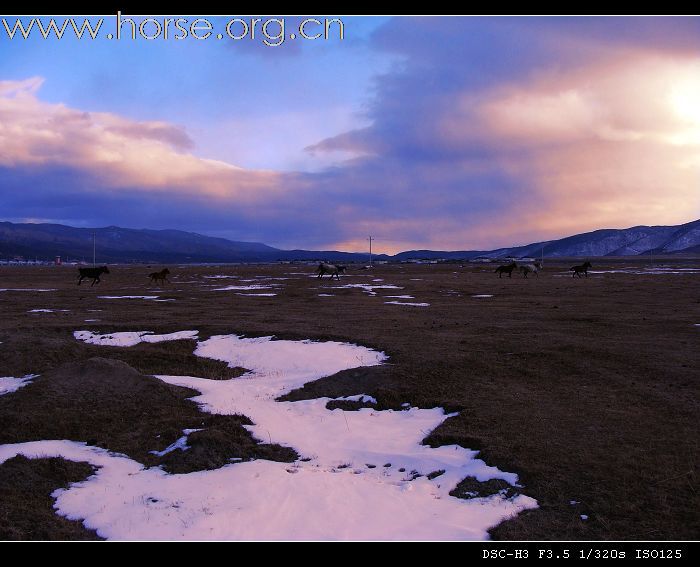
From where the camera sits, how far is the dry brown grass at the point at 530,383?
722 centimetres

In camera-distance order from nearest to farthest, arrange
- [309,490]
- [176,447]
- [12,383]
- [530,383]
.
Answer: [309,490] < [176,447] < [530,383] < [12,383]

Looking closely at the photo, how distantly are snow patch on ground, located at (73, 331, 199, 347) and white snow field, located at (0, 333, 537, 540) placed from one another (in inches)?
356

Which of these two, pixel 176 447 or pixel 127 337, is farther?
pixel 127 337

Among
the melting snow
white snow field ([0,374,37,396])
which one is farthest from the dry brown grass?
white snow field ([0,374,37,396])

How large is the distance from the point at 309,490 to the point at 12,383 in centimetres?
1027

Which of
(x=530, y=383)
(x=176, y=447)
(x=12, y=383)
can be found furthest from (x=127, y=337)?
(x=530, y=383)

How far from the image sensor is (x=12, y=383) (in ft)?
45.6

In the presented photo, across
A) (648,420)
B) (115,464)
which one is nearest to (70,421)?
(115,464)

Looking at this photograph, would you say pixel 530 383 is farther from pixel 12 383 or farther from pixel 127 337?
pixel 127 337

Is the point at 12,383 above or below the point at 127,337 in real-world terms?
below

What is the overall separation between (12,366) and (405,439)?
11.9 metres

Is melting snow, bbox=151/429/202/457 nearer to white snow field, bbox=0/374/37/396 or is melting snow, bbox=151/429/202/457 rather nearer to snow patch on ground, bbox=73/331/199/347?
white snow field, bbox=0/374/37/396

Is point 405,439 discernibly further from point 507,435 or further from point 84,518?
point 84,518

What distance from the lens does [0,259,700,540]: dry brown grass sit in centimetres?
722
